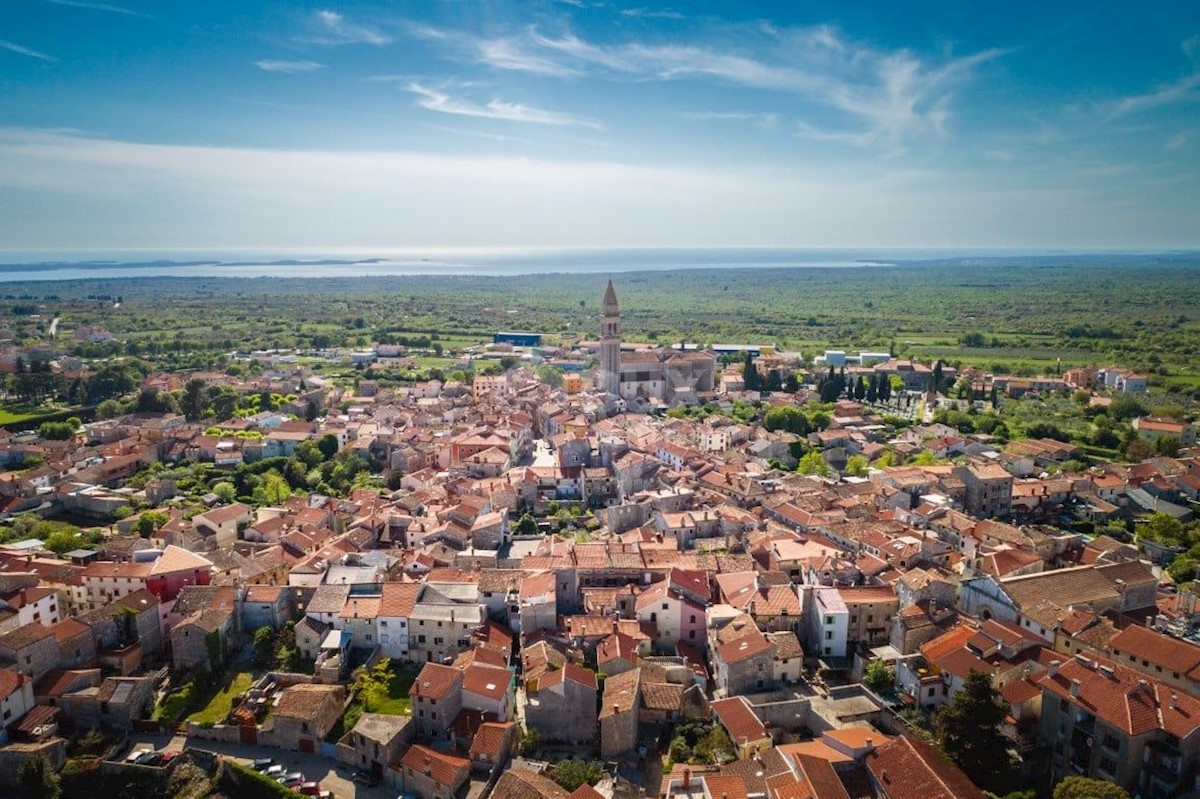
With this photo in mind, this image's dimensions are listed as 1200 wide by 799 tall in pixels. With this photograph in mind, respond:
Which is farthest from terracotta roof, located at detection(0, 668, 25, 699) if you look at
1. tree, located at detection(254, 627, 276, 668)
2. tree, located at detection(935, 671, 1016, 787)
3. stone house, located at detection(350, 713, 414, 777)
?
tree, located at detection(935, 671, 1016, 787)

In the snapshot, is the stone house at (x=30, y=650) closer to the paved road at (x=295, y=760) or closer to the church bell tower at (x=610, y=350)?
the paved road at (x=295, y=760)

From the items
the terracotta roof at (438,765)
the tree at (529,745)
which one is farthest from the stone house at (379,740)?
the tree at (529,745)

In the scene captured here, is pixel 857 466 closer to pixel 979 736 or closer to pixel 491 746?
pixel 979 736

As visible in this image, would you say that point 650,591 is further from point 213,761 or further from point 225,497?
point 225,497

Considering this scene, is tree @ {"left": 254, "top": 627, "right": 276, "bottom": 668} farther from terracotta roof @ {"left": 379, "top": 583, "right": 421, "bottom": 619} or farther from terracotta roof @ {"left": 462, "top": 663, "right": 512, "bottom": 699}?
terracotta roof @ {"left": 462, "top": 663, "right": 512, "bottom": 699}

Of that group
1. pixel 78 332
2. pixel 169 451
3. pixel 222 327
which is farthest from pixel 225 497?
pixel 222 327

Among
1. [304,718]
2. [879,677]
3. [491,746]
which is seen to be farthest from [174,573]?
[879,677]
